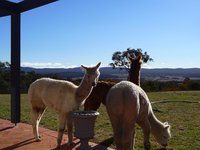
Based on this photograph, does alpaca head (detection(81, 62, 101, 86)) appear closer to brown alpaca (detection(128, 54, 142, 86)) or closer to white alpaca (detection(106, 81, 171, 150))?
white alpaca (detection(106, 81, 171, 150))

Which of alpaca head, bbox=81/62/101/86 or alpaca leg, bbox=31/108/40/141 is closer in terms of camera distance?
alpaca head, bbox=81/62/101/86

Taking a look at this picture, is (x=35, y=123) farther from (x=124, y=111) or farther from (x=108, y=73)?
(x=108, y=73)

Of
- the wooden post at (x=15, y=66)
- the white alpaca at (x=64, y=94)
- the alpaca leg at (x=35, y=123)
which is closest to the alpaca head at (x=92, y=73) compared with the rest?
the white alpaca at (x=64, y=94)

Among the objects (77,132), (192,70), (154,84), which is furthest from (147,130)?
(192,70)

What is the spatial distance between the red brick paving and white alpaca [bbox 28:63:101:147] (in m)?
0.24

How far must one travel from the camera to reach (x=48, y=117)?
10344 millimetres

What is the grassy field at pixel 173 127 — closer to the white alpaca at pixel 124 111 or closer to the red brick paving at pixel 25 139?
the red brick paving at pixel 25 139

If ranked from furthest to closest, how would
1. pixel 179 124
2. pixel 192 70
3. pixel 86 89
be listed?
pixel 192 70 < pixel 179 124 < pixel 86 89

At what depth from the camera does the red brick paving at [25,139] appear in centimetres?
659

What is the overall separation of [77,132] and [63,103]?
3.94 ft

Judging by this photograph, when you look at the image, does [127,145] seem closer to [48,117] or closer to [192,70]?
[48,117]

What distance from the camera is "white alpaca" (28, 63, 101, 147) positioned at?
603 centimetres

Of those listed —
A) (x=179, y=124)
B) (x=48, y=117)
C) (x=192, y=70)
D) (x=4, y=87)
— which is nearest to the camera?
(x=179, y=124)

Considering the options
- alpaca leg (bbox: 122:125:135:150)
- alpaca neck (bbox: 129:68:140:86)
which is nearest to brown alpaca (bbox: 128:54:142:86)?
alpaca neck (bbox: 129:68:140:86)
